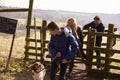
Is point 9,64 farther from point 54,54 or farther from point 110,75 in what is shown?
point 54,54

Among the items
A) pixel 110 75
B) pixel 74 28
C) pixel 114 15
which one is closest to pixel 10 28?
pixel 74 28

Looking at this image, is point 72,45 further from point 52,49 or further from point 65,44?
point 52,49

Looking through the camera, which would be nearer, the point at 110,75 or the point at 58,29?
the point at 58,29

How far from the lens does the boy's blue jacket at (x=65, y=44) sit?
834cm

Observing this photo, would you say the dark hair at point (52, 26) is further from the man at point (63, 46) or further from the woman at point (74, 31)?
the woman at point (74, 31)

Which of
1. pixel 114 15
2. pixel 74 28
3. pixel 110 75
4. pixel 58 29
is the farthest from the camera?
pixel 114 15

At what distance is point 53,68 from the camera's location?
8.70 m

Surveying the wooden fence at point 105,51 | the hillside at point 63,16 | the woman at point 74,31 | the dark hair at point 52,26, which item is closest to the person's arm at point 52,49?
the dark hair at point 52,26

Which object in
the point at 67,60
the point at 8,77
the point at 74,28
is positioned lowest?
the point at 8,77

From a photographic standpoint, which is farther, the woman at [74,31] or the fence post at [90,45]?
the fence post at [90,45]

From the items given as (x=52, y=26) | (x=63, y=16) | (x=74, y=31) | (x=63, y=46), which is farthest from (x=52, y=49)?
(x=63, y=16)

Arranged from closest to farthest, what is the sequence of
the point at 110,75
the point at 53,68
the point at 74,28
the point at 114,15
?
the point at 53,68 < the point at 74,28 < the point at 110,75 < the point at 114,15

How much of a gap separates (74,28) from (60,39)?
2.40m

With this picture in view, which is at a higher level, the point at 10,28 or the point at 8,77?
the point at 10,28
